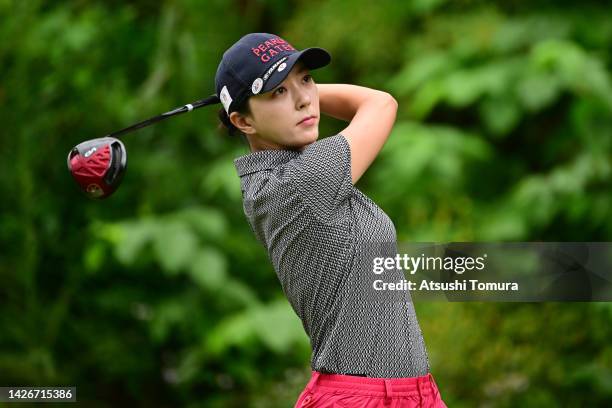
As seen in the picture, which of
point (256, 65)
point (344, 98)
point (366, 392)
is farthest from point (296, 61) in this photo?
point (366, 392)

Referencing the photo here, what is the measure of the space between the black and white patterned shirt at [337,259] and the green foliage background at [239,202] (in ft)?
11.2

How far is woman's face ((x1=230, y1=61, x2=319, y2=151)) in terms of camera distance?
7.22ft

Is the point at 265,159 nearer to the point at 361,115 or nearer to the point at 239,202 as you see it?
the point at 361,115

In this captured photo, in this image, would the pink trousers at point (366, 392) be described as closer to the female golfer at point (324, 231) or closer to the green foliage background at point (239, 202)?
the female golfer at point (324, 231)

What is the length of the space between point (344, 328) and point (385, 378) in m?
0.13

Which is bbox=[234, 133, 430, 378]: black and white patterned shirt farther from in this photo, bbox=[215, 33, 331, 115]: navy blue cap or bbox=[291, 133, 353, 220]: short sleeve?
bbox=[215, 33, 331, 115]: navy blue cap

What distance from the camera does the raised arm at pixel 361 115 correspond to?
218cm

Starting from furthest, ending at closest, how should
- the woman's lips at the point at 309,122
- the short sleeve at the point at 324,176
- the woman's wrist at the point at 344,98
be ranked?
the woman's wrist at the point at 344,98, the woman's lips at the point at 309,122, the short sleeve at the point at 324,176

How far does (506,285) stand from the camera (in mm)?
3521

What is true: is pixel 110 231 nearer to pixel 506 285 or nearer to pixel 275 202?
pixel 506 285

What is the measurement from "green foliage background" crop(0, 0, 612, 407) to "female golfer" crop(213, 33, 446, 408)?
3401 mm

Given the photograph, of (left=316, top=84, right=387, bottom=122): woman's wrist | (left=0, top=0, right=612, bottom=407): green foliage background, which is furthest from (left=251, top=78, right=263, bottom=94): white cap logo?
(left=0, top=0, right=612, bottom=407): green foliage background

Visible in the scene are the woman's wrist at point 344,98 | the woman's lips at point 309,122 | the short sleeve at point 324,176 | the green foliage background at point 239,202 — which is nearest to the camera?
the short sleeve at point 324,176

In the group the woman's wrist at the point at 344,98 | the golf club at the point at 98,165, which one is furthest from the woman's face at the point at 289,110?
the golf club at the point at 98,165
